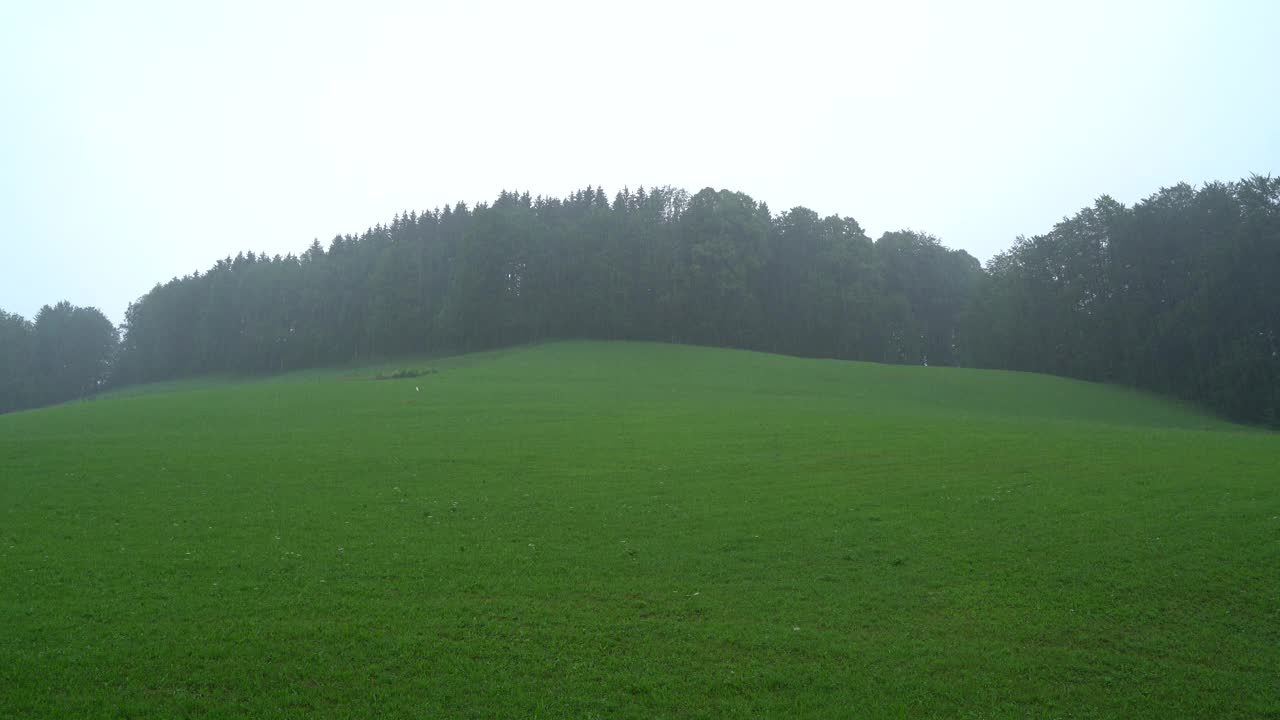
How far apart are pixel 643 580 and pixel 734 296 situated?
72.5m

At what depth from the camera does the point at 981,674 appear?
9945 millimetres

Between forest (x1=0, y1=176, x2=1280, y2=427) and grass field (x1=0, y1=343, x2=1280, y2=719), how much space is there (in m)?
43.5

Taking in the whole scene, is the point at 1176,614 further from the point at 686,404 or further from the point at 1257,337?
the point at 1257,337

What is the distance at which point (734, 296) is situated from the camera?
83.9 meters

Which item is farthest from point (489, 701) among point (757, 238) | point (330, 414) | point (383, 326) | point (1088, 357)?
point (383, 326)

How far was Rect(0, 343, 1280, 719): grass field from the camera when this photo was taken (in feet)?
31.1

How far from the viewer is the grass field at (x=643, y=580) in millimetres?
9469

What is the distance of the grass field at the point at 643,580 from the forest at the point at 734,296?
43.5m

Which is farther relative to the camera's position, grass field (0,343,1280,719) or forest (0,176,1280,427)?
forest (0,176,1280,427)

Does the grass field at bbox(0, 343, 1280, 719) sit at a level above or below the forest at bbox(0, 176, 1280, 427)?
below

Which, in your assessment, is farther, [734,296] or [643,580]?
[734,296]

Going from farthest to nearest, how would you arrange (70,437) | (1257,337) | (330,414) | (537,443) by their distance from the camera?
1. (1257,337)
2. (330,414)
3. (70,437)
4. (537,443)

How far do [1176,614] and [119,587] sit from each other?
16457 millimetres

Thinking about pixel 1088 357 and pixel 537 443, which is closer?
pixel 537 443
